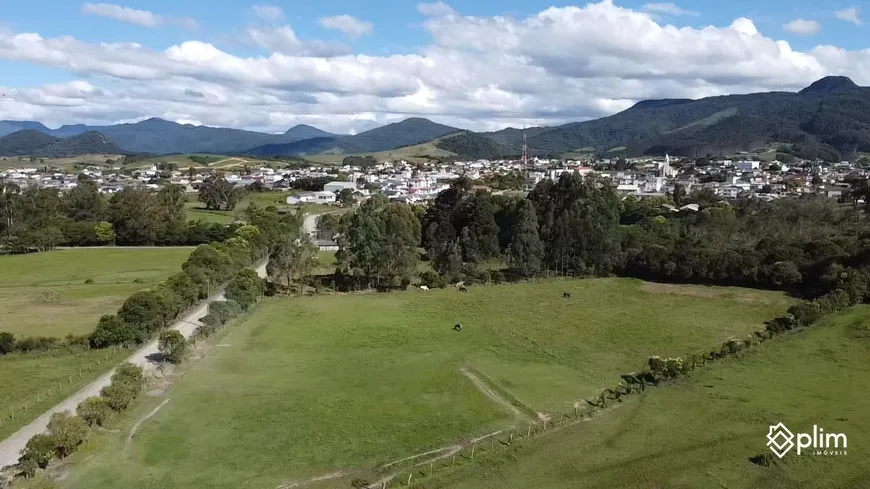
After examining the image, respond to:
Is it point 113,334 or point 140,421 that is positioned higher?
point 113,334

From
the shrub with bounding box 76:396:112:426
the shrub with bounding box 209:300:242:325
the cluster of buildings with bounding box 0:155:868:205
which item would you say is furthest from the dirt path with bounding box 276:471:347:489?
the cluster of buildings with bounding box 0:155:868:205

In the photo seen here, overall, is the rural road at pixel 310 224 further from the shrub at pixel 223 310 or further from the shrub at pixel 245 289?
the shrub at pixel 223 310

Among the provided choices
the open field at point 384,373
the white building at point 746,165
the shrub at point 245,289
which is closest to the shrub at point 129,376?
the open field at point 384,373

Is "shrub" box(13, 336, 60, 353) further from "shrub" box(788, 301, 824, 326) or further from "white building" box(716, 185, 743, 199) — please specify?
"white building" box(716, 185, 743, 199)

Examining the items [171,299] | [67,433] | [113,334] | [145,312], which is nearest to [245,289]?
[171,299]

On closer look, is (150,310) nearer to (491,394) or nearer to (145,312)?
(145,312)

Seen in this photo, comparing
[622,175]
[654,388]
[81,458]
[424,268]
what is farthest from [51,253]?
[622,175]

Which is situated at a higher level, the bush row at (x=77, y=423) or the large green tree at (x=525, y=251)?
the large green tree at (x=525, y=251)
